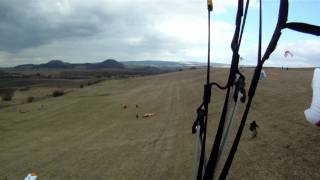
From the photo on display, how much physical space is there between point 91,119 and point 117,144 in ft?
54.2

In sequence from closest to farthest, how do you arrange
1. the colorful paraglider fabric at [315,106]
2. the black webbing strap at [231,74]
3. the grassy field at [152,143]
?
the colorful paraglider fabric at [315,106]
the black webbing strap at [231,74]
the grassy field at [152,143]

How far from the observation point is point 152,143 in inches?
1112

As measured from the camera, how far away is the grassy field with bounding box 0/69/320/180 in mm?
19406

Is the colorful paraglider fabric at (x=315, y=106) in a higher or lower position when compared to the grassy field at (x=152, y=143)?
higher

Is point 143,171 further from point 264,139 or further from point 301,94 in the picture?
point 301,94

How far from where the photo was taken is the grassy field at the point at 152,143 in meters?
19.4

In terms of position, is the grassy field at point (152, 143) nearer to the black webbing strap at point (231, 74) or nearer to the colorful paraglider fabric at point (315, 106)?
the black webbing strap at point (231, 74)

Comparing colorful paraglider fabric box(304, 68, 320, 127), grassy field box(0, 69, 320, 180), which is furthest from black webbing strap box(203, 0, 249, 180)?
grassy field box(0, 69, 320, 180)

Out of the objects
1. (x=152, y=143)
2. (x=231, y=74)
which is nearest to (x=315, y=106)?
(x=231, y=74)

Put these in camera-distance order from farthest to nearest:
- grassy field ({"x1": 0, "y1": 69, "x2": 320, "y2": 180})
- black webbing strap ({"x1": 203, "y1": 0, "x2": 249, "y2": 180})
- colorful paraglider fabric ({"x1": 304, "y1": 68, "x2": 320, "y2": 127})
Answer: grassy field ({"x1": 0, "y1": 69, "x2": 320, "y2": 180}) → black webbing strap ({"x1": 203, "y1": 0, "x2": 249, "y2": 180}) → colorful paraglider fabric ({"x1": 304, "y1": 68, "x2": 320, "y2": 127})

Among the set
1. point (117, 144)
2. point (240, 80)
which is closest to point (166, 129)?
point (117, 144)

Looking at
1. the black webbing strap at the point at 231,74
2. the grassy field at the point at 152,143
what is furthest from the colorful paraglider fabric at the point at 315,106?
the grassy field at the point at 152,143

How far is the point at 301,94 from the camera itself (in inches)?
1394

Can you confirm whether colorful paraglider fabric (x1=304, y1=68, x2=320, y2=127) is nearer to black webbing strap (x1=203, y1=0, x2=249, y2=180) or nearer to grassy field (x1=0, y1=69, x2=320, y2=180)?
black webbing strap (x1=203, y1=0, x2=249, y2=180)
